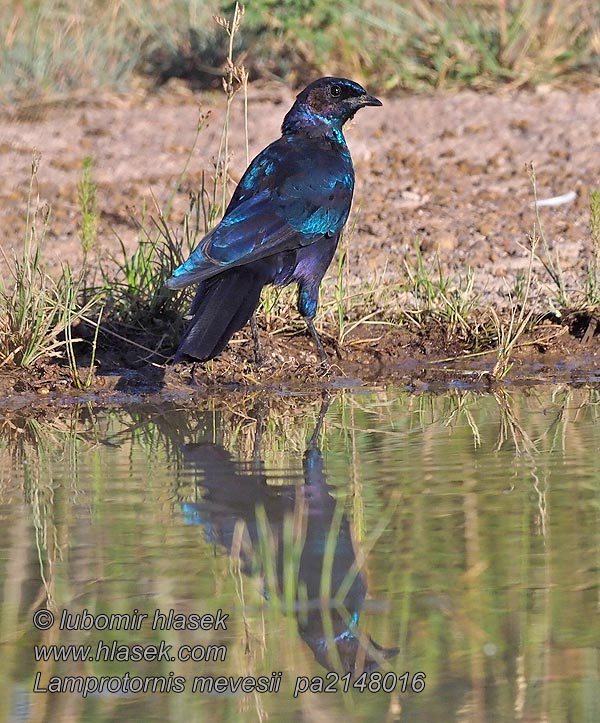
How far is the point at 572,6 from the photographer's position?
10.3m

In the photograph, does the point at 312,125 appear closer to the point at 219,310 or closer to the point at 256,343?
the point at 256,343

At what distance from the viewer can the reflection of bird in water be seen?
3121 millimetres

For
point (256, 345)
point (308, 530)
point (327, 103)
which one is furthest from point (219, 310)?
point (308, 530)

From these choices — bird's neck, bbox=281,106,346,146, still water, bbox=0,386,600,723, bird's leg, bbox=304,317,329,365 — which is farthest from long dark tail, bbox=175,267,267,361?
bird's neck, bbox=281,106,346,146

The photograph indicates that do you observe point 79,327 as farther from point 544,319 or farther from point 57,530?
point 57,530

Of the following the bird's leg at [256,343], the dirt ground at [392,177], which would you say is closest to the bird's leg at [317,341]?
the dirt ground at [392,177]

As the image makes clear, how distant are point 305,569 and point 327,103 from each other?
3697 millimetres

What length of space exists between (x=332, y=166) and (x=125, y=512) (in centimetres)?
274

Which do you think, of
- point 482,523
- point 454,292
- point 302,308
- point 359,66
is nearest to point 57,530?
point 482,523

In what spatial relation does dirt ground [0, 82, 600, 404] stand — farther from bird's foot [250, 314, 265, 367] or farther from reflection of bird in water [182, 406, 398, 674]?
reflection of bird in water [182, 406, 398, 674]

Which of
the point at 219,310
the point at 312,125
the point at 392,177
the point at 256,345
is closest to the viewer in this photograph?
the point at 219,310

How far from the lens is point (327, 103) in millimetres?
6848

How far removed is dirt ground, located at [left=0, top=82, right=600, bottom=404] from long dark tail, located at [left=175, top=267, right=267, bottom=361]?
18.9 inches

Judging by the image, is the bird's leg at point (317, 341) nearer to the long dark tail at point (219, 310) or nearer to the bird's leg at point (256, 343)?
the bird's leg at point (256, 343)
